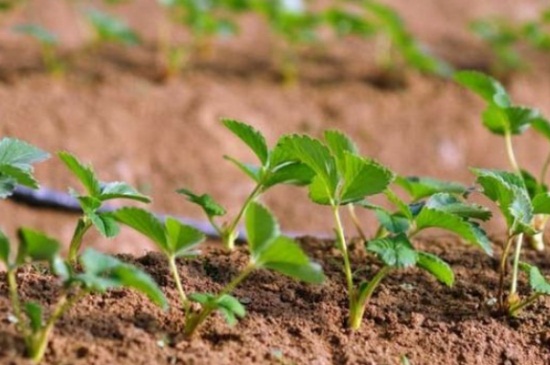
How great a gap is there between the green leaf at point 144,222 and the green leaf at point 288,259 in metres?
0.15

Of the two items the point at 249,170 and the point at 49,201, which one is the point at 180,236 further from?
the point at 49,201

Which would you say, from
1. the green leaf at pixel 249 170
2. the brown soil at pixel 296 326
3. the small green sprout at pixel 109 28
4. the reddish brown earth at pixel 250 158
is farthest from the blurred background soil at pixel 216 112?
the brown soil at pixel 296 326

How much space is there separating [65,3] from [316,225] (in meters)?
1.56

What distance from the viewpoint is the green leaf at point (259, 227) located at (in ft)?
4.22

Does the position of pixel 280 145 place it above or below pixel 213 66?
below

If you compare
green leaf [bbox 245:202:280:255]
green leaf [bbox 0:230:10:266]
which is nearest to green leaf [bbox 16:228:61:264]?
green leaf [bbox 0:230:10:266]

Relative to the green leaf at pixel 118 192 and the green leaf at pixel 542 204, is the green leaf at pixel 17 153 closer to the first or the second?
the green leaf at pixel 118 192

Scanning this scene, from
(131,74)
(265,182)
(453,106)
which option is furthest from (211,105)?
(265,182)

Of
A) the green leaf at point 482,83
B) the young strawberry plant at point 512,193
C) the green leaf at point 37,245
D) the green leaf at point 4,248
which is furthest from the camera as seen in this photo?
the green leaf at point 482,83

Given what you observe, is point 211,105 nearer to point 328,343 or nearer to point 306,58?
point 306,58

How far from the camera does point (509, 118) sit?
6.05 ft

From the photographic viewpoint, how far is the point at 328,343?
1.47m

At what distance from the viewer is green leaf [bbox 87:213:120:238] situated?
1471 millimetres

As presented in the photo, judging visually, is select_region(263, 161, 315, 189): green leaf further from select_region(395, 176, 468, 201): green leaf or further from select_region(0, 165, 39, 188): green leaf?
select_region(0, 165, 39, 188): green leaf
